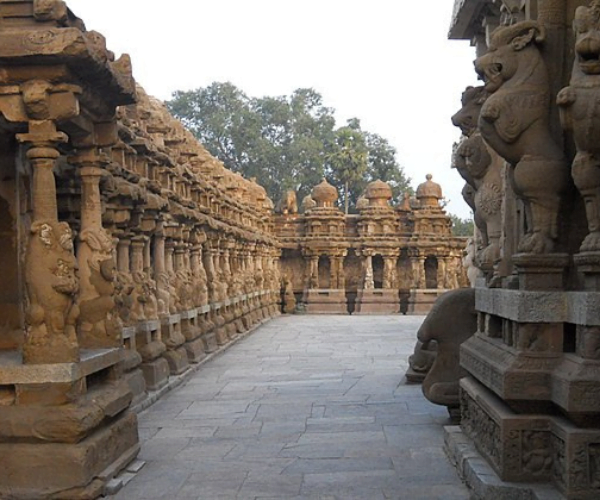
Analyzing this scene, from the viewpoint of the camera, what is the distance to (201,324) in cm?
1334

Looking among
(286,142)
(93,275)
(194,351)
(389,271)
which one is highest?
(286,142)

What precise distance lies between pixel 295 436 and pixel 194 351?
517cm

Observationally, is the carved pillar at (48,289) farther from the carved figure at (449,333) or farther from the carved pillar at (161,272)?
the carved pillar at (161,272)

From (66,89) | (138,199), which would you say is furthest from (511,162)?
(138,199)

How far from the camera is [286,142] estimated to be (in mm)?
54250

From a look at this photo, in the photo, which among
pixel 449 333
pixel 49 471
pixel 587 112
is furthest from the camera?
pixel 449 333

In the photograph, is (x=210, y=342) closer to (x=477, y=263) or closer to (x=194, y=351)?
(x=194, y=351)

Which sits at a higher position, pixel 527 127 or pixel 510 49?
pixel 510 49

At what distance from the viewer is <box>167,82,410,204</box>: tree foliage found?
167 feet

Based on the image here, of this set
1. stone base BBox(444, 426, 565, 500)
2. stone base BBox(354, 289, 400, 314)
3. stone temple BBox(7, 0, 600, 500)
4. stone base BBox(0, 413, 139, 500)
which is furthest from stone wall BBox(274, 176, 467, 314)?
stone base BBox(0, 413, 139, 500)

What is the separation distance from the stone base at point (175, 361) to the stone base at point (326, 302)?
1654cm

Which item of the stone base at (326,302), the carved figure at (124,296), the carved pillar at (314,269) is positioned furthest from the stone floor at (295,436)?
the carved pillar at (314,269)

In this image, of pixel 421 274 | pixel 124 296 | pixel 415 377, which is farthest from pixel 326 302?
pixel 124 296

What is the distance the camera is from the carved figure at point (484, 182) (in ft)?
20.5
